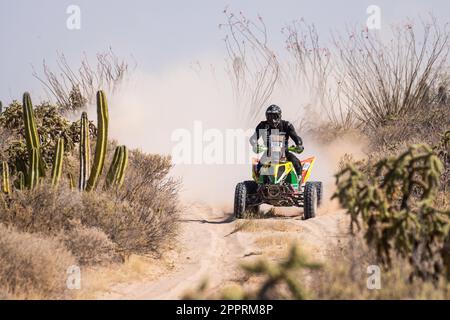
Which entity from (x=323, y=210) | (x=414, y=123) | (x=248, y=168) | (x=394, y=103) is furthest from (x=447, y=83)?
(x=323, y=210)

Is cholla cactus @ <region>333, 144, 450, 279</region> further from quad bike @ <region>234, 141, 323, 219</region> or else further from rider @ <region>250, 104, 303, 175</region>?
rider @ <region>250, 104, 303, 175</region>

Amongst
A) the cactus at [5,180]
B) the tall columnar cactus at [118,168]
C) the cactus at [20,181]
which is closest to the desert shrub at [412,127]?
the tall columnar cactus at [118,168]

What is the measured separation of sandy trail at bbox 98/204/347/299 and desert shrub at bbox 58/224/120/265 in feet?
1.83

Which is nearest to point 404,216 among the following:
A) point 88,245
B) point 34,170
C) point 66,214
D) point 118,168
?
point 88,245

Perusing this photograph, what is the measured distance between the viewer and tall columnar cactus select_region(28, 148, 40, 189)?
10922 mm

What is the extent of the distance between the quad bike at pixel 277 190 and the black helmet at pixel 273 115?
0.47m

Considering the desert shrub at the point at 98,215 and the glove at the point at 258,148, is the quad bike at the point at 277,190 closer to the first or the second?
the glove at the point at 258,148

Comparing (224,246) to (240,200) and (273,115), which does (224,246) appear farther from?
(273,115)

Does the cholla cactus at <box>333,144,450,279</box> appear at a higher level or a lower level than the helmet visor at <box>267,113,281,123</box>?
lower

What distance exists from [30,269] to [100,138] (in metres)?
3.61

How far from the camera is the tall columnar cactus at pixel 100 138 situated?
11.3 metres

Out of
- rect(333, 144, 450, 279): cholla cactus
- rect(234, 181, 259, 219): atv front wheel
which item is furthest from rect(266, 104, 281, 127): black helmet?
rect(333, 144, 450, 279): cholla cactus

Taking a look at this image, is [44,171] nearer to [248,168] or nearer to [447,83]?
[248,168]
